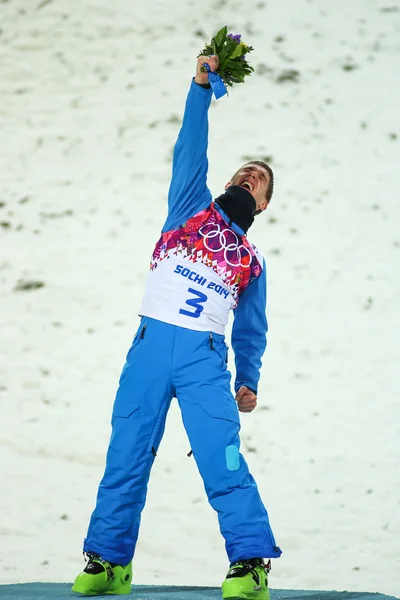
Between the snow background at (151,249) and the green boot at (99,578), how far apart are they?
50.0 inches

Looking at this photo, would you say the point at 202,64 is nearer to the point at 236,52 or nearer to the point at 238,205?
the point at 236,52

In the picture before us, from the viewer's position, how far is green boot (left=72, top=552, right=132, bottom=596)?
4.98 ft

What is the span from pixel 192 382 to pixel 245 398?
22 centimetres

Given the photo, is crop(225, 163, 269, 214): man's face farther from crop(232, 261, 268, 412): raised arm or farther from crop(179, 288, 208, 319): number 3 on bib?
crop(179, 288, 208, 319): number 3 on bib

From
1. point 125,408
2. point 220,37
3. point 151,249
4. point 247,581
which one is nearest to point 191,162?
Result: point 220,37

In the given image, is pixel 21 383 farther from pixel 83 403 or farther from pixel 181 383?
pixel 181 383

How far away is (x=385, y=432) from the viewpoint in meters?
2.91

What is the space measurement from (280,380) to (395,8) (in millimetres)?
1451

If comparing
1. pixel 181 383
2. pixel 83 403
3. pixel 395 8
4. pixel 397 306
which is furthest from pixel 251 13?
pixel 181 383

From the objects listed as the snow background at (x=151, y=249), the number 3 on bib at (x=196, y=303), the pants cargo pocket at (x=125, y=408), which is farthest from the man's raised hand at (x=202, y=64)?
the snow background at (x=151, y=249)

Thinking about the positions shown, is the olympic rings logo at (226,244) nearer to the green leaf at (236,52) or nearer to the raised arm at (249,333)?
the raised arm at (249,333)

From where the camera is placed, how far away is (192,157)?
1.59 meters

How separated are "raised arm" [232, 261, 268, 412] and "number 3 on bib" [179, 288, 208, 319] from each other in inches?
5.9

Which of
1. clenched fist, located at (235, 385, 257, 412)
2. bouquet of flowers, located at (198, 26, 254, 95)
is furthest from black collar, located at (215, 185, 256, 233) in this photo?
clenched fist, located at (235, 385, 257, 412)
